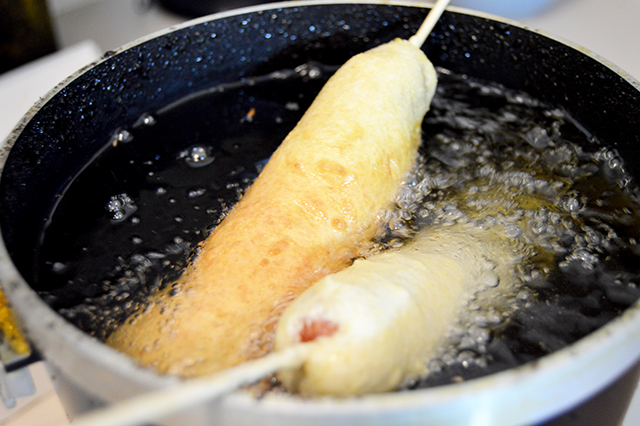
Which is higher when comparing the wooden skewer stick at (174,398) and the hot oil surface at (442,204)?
the wooden skewer stick at (174,398)

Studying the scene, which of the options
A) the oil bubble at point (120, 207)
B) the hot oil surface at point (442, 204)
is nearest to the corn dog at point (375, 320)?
the hot oil surface at point (442, 204)

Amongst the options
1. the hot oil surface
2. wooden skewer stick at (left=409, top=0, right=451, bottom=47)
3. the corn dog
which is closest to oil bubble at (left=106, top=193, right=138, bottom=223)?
the hot oil surface

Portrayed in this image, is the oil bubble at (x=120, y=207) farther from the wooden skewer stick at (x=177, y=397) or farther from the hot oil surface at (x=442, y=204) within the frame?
the wooden skewer stick at (x=177, y=397)

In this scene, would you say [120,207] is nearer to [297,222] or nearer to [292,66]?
[297,222]

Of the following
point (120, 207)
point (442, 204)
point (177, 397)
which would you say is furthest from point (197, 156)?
point (177, 397)

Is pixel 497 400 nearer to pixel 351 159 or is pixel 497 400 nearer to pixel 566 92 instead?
pixel 351 159
